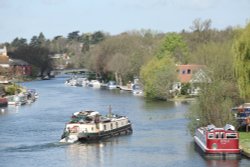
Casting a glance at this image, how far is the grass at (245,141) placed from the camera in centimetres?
4007

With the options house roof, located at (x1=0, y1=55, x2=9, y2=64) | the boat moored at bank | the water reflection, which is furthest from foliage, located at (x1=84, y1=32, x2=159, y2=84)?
the boat moored at bank

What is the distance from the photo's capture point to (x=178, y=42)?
11012cm

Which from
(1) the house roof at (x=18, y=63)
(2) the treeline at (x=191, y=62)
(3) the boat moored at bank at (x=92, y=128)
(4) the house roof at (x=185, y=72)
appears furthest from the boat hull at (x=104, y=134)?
(1) the house roof at (x=18, y=63)

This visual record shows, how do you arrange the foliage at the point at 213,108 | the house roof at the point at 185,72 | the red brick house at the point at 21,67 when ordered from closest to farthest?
1. the foliage at the point at 213,108
2. the house roof at the point at 185,72
3. the red brick house at the point at 21,67

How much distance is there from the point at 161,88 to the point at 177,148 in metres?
43.0

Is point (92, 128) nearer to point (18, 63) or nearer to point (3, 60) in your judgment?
point (3, 60)

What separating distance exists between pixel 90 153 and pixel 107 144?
440 centimetres

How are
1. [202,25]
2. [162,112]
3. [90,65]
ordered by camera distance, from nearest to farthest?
[162,112] → [202,25] → [90,65]

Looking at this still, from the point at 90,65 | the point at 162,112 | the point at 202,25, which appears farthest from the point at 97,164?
the point at 90,65

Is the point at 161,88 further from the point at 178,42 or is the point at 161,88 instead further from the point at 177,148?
the point at 177,148

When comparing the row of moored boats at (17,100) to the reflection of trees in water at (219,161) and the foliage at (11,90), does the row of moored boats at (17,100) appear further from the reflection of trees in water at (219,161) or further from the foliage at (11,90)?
the reflection of trees in water at (219,161)

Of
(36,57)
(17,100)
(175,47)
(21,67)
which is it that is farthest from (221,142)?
(36,57)

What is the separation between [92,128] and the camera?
50000mm

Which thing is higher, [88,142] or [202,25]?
[202,25]
